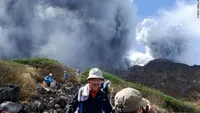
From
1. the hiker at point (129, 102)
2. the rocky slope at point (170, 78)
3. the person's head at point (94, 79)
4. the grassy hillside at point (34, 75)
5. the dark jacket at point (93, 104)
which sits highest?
the rocky slope at point (170, 78)

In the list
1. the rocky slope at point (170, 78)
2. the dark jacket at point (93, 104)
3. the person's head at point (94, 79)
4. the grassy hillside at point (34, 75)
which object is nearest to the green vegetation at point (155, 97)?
the grassy hillside at point (34, 75)

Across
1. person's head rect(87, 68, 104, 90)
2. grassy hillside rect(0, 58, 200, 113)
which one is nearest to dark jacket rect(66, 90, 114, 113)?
person's head rect(87, 68, 104, 90)

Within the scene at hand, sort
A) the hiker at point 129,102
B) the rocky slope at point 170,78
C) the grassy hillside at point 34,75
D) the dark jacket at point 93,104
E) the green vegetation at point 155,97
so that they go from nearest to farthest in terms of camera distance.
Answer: the hiker at point 129,102 < the dark jacket at point 93,104 < the grassy hillside at point 34,75 < the green vegetation at point 155,97 < the rocky slope at point 170,78

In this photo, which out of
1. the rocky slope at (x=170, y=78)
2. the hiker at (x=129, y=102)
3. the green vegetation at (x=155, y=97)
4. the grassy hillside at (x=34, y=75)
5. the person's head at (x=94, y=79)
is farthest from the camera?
the rocky slope at (x=170, y=78)

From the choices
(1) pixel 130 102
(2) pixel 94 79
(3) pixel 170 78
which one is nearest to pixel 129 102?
(1) pixel 130 102

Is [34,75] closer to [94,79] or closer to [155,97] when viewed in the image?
[155,97]

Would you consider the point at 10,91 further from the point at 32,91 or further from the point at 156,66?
the point at 156,66

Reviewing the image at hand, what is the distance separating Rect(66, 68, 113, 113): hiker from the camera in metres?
5.33

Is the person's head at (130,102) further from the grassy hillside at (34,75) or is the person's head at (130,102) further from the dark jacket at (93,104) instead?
the grassy hillside at (34,75)

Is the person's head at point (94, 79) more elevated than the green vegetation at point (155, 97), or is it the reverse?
the green vegetation at point (155, 97)

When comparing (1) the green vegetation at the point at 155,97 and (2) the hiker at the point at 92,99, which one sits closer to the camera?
(2) the hiker at the point at 92,99

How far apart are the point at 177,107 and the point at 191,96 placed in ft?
120

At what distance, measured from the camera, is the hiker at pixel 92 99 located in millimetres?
5332

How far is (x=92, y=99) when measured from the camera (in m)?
5.46
